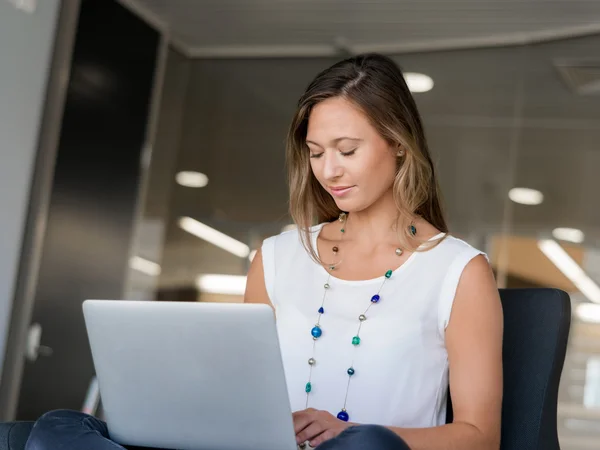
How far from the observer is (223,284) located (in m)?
A: 4.52

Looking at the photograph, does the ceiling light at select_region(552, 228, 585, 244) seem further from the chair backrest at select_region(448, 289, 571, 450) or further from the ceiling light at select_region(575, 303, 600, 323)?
the chair backrest at select_region(448, 289, 571, 450)

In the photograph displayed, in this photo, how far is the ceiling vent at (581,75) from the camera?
4.23 meters

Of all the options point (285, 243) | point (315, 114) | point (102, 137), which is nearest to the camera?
point (315, 114)

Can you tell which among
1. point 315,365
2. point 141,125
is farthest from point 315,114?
point 141,125

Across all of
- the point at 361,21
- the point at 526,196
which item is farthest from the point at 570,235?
the point at 361,21

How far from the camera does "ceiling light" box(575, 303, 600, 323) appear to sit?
411cm

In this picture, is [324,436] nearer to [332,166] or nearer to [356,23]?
[332,166]

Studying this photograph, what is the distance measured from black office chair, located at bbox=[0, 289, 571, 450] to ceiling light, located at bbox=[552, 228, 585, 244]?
2499 mm

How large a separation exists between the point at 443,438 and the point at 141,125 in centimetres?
339

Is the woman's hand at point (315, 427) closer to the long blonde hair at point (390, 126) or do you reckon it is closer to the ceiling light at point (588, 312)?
the long blonde hair at point (390, 126)

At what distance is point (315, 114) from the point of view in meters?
1.90

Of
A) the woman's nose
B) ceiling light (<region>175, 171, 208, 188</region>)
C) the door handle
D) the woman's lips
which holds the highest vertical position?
ceiling light (<region>175, 171, 208, 188</region>)

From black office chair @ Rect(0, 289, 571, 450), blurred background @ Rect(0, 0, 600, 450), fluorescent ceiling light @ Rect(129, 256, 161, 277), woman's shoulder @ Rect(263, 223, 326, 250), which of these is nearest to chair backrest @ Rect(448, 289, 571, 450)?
black office chair @ Rect(0, 289, 571, 450)

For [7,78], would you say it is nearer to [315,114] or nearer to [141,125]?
[141,125]
